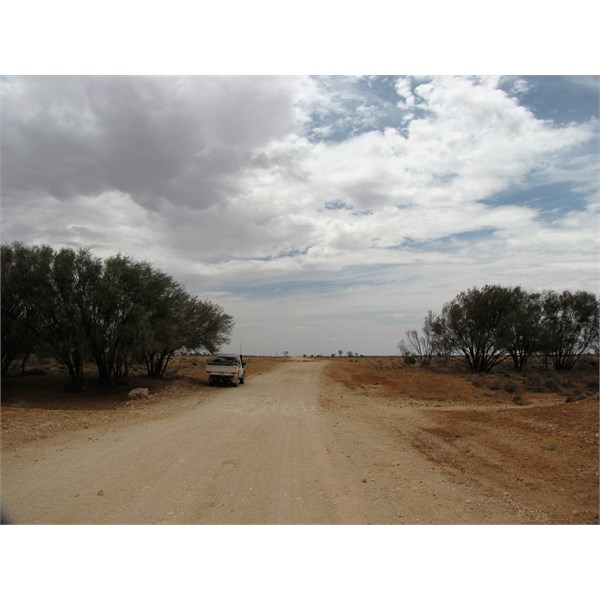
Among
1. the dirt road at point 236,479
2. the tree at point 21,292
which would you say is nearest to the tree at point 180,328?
the tree at point 21,292

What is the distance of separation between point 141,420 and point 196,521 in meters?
9.52

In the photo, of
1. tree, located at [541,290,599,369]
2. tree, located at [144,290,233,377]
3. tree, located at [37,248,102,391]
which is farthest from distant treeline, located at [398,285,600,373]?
tree, located at [37,248,102,391]

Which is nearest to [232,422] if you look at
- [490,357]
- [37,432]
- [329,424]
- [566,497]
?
[329,424]

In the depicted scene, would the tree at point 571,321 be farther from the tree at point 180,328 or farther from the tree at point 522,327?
the tree at point 180,328

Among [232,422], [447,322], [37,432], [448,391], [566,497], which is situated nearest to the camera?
[566,497]

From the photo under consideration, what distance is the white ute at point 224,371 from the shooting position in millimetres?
25516

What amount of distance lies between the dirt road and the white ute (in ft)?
41.2

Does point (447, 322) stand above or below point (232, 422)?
above

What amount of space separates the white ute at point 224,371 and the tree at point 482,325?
23.1 meters

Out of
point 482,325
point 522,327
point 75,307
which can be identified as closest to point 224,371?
point 75,307

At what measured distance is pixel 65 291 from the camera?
59.1 feet

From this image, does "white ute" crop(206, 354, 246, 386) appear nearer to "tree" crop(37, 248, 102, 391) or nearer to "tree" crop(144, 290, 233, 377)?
"tree" crop(144, 290, 233, 377)

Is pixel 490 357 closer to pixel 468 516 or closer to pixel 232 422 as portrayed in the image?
pixel 232 422

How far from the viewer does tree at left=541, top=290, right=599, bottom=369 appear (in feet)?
139
